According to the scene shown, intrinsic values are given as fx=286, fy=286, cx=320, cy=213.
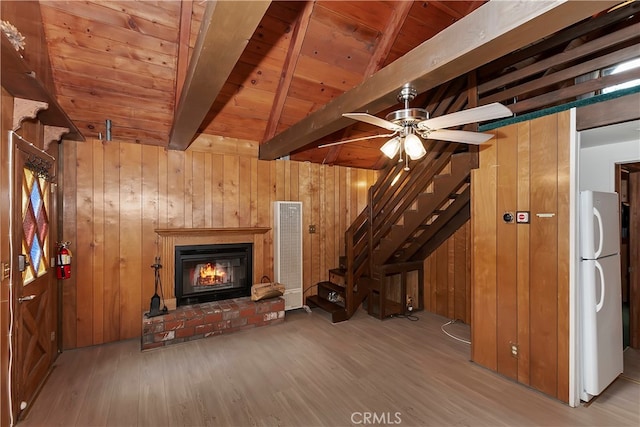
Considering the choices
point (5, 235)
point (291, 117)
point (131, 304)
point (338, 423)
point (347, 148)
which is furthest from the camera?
point (347, 148)

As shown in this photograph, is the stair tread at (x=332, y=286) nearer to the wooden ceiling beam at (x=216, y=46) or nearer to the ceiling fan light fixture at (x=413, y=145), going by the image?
the ceiling fan light fixture at (x=413, y=145)

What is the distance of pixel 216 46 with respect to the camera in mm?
1770

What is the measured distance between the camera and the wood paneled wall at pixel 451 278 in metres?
4.29

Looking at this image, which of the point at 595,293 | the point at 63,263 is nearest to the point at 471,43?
the point at 595,293

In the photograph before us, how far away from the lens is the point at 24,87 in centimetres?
210

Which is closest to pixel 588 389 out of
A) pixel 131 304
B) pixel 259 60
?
pixel 259 60

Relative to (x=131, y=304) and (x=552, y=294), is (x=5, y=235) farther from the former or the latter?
(x=552, y=294)

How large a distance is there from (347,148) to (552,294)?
3.45 metres

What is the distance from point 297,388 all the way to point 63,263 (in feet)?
9.10

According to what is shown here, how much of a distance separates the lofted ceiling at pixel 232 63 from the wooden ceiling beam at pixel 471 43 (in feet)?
0.06

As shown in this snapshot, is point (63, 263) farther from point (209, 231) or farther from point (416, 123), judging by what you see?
point (416, 123)

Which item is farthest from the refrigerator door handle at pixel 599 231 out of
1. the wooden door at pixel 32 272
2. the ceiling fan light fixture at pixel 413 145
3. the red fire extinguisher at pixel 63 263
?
the red fire extinguisher at pixel 63 263

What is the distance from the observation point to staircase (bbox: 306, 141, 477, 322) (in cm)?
359

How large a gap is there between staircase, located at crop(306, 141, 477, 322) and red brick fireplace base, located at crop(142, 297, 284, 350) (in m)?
0.91
